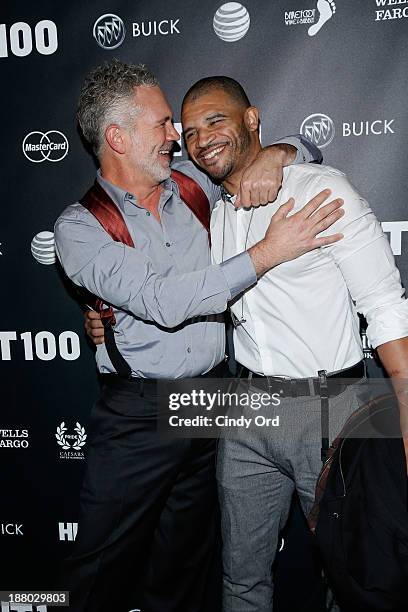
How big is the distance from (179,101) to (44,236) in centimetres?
70

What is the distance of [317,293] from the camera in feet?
5.07

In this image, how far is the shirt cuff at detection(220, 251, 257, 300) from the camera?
1.49 meters

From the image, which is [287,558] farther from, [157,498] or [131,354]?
[131,354]

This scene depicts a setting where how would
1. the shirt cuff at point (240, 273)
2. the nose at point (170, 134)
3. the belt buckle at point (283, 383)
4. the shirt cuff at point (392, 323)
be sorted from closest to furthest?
the shirt cuff at point (392, 323) → the shirt cuff at point (240, 273) → the belt buckle at point (283, 383) → the nose at point (170, 134)

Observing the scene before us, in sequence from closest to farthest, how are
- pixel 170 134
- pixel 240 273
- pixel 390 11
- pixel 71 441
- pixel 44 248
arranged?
pixel 240 273, pixel 170 134, pixel 390 11, pixel 44 248, pixel 71 441

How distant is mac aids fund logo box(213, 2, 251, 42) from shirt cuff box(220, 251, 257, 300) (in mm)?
872

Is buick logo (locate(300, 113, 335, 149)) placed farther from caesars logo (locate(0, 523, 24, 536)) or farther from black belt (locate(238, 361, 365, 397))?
caesars logo (locate(0, 523, 24, 536))

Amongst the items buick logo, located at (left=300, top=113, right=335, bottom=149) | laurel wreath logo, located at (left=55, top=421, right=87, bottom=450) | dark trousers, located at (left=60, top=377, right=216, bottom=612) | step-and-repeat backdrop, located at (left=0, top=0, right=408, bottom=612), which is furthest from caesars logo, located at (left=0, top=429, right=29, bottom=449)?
buick logo, located at (left=300, top=113, right=335, bottom=149)

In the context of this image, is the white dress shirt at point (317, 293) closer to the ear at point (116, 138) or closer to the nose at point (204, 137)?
the nose at point (204, 137)

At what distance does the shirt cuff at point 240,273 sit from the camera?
4.88 ft

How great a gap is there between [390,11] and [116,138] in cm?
97

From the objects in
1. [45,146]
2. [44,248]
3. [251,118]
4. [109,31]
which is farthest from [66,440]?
[109,31]

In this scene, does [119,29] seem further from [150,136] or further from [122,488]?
[122,488]

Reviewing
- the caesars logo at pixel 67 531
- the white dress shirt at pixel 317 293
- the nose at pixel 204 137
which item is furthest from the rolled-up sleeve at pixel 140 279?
the caesars logo at pixel 67 531
